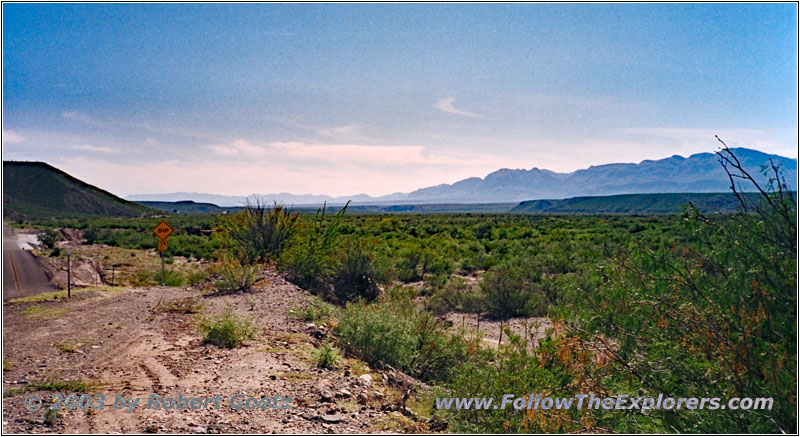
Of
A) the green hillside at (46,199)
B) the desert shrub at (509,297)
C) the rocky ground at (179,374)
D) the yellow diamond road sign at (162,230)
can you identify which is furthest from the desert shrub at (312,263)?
the green hillside at (46,199)

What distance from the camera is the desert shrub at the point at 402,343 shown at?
815 cm

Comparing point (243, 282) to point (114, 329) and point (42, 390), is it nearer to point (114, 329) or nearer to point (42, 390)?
point (114, 329)

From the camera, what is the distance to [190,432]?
4.86m

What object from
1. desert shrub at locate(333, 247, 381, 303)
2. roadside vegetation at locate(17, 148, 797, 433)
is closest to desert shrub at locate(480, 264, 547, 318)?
desert shrub at locate(333, 247, 381, 303)

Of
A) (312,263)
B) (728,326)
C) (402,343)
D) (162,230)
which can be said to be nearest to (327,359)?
(402,343)

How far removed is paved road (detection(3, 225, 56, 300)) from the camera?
15609 millimetres

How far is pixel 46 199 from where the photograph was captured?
8512 centimetres

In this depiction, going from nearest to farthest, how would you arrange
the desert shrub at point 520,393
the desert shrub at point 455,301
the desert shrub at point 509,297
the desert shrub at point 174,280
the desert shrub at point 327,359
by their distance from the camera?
the desert shrub at point 520,393, the desert shrub at point 327,359, the desert shrub at point 509,297, the desert shrub at point 455,301, the desert shrub at point 174,280

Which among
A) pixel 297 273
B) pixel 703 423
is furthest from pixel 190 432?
pixel 297 273

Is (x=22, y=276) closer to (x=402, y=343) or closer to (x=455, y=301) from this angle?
(x=455, y=301)

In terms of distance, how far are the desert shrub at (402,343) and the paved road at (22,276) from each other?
1046 centimetres

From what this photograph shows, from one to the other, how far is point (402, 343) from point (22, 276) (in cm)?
1787

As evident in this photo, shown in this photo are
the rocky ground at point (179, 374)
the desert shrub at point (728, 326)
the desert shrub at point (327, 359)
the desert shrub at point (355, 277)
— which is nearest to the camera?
the desert shrub at point (728, 326)

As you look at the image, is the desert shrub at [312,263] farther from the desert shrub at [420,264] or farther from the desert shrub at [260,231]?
the desert shrub at [420,264]
